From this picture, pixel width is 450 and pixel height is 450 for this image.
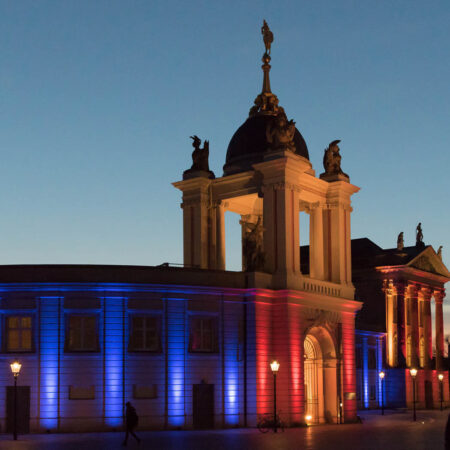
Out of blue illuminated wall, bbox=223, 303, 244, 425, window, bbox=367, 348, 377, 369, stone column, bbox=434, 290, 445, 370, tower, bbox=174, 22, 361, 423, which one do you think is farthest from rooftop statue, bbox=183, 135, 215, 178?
stone column, bbox=434, 290, 445, 370

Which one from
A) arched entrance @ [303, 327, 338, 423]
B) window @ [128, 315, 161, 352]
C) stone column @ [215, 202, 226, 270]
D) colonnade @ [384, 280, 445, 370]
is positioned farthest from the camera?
colonnade @ [384, 280, 445, 370]

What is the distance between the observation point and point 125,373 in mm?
43156

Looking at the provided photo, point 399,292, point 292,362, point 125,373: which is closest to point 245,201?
point 292,362

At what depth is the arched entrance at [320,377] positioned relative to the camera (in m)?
51.8

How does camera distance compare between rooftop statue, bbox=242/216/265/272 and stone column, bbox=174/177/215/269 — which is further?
stone column, bbox=174/177/215/269

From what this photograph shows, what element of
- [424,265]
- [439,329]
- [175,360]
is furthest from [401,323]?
[175,360]

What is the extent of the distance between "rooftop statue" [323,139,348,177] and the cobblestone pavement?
1771cm

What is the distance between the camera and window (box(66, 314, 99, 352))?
43013 mm

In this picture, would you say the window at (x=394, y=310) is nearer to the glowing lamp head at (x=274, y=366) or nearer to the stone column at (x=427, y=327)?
the stone column at (x=427, y=327)

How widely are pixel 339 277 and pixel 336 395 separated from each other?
7.68m

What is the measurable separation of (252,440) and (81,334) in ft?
37.0

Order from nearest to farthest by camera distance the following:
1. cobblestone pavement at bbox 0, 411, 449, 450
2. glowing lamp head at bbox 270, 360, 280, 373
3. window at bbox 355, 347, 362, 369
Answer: cobblestone pavement at bbox 0, 411, 449, 450 < glowing lamp head at bbox 270, 360, 280, 373 < window at bbox 355, 347, 362, 369

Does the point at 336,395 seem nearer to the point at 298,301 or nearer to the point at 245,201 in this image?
the point at 298,301

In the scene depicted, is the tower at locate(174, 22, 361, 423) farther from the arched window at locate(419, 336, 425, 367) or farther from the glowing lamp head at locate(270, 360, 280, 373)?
the arched window at locate(419, 336, 425, 367)
